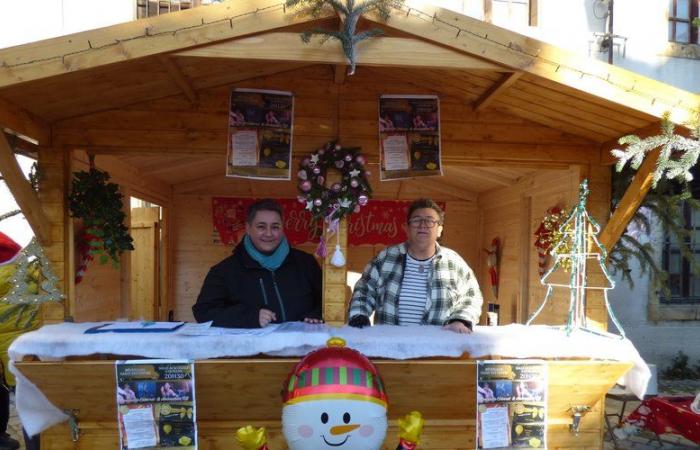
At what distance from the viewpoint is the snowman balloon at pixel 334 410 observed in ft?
7.01

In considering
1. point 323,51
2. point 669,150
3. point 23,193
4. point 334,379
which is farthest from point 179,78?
point 669,150

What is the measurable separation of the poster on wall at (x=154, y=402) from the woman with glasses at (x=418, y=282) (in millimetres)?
1031

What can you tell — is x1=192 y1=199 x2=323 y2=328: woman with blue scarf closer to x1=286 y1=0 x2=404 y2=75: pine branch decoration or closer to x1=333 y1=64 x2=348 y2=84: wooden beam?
x1=286 y1=0 x2=404 y2=75: pine branch decoration

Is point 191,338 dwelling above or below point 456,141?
below

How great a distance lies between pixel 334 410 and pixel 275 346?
69 cm

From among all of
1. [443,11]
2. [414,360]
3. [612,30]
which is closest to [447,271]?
[414,360]

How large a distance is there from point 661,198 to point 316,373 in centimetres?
436

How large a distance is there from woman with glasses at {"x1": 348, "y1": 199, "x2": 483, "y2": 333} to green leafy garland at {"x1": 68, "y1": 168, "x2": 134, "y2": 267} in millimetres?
2422

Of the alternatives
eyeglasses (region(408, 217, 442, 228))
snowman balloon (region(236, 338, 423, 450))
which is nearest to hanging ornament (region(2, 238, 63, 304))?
snowman balloon (region(236, 338, 423, 450))

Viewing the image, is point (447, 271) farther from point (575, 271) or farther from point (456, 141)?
point (456, 141)

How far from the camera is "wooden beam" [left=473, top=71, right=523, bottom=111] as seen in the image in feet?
12.3

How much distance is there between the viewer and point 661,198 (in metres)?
5.16

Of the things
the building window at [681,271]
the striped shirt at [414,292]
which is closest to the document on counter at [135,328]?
the striped shirt at [414,292]

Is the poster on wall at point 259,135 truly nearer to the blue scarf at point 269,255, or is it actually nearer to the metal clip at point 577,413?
the blue scarf at point 269,255
